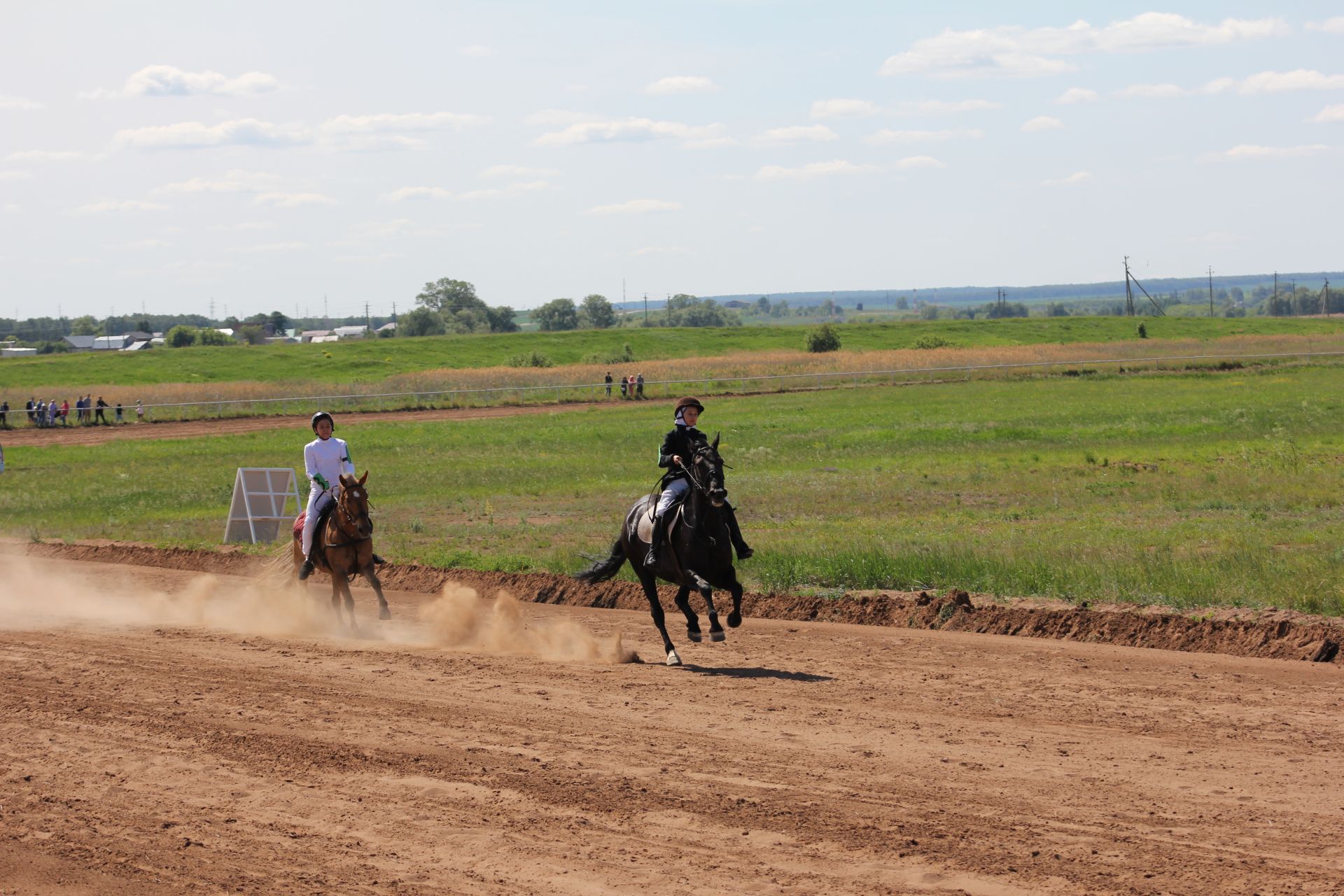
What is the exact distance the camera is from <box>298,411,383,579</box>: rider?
1560 cm

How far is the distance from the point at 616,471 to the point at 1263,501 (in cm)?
1629

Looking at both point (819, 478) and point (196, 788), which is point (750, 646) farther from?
point (819, 478)

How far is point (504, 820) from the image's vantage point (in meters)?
8.12

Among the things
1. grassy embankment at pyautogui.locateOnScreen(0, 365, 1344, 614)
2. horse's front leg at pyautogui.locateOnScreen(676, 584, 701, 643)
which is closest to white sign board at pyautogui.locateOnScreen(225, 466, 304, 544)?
grassy embankment at pyautogui.locateOnScreen(0, 365, 1344, 614)

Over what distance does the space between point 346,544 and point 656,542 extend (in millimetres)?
4369

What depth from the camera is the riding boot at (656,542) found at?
13.4 metres

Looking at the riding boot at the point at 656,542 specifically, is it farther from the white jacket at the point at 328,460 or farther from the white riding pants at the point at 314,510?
the white riding pants at the point at 314,510

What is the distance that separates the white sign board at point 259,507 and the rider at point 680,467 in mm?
12241

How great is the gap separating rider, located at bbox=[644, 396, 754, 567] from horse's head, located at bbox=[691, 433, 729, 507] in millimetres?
202

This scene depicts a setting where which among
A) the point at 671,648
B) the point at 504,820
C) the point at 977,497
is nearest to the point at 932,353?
the point at 977,497

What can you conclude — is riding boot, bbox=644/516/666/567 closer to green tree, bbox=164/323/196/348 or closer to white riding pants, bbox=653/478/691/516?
white riding pants, bbox=653/478/691/516

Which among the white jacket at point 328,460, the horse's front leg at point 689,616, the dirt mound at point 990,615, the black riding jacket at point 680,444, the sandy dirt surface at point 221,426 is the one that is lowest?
the dirt mound at point 990,615

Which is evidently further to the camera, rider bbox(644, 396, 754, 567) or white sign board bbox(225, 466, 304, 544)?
white sign board bbox(225, 466, 304, 544)

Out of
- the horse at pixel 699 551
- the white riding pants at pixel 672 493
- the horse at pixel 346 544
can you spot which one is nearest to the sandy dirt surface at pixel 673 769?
the horse at pixel 699 551
